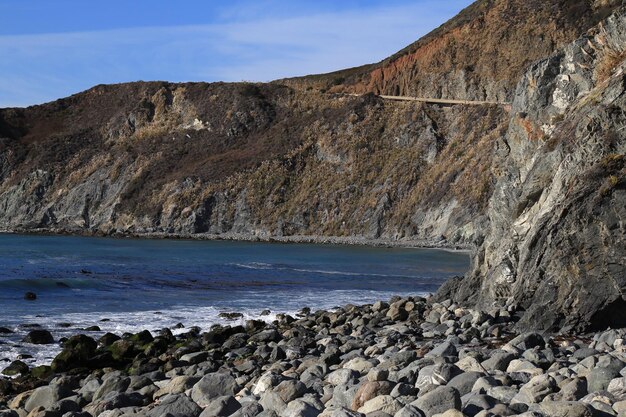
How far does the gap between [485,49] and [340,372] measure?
225 feet

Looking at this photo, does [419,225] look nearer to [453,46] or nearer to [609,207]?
[453,46]

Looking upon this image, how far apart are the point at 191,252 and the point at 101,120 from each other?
52798 millimetres

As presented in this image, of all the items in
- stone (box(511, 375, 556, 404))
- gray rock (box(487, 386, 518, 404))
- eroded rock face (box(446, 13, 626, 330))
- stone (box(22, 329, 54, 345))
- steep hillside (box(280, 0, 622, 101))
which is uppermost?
steep hillside (box(280, 0, 622, 101))

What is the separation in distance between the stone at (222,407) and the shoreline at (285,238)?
42.2m

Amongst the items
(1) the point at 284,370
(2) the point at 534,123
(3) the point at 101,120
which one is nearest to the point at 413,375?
(1) the point at 284,370

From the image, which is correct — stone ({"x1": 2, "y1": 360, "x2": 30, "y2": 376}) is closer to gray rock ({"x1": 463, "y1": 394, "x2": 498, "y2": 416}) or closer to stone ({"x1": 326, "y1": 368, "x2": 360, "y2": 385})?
stone ({"x1": 326, "y1": 368, "x2": 360, "y2": 385})

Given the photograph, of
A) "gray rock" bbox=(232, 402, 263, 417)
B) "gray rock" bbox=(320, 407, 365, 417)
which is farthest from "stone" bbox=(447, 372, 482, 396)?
"gray rock" bbox=(232, 402, 263, 417)

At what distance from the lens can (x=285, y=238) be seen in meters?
67.6

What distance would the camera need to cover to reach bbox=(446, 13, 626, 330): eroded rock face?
1452 cm

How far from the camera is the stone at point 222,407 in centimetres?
935

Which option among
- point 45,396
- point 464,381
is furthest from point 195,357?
point 464,381

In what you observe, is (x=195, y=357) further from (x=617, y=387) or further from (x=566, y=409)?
(x=566, y=409)

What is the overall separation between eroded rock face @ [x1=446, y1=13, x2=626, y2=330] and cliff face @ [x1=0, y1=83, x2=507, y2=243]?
35560 mm

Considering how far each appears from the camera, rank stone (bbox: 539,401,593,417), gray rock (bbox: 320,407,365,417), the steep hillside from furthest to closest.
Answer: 1. the steep hillside
2. gray rock (bbox: 320,407,365,417)
3. stone (bbox: 539,401,593,417)
